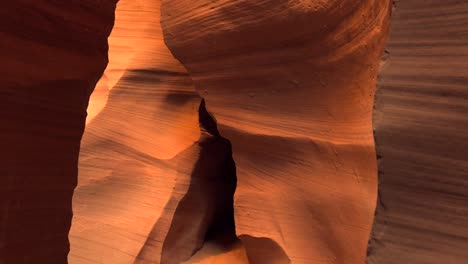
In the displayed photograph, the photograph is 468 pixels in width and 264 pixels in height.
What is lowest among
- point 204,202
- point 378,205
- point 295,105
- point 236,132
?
point 204,202

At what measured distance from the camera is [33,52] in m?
0.63

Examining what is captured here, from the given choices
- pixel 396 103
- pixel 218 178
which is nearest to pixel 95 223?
pixel 218 178

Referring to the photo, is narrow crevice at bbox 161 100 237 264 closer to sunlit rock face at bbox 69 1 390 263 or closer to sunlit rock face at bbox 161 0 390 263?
sunlit rock face at bbox 69 1 390 263

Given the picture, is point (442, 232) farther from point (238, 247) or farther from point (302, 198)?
point (238, 247)

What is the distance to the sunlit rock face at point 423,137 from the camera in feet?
1.54

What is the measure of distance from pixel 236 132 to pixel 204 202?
0.57 m

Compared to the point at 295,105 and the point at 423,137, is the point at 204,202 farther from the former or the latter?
the point at 423,137

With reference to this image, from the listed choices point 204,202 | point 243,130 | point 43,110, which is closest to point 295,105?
point 243,130

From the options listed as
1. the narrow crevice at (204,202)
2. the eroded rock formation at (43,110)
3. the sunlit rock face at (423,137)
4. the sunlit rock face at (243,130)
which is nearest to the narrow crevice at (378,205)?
the sunlit rock face at (423,137)

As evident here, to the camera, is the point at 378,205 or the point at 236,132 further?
the point at 236,132

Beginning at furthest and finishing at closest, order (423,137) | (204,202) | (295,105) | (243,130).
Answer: (204,202) → (243,130) → (295,105) → (423,137)

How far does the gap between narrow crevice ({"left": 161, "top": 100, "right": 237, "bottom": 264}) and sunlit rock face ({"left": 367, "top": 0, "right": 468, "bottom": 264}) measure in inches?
64.2

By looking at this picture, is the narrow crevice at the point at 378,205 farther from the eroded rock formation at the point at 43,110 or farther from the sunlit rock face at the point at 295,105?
the sunlit rock face at the point at 295,105

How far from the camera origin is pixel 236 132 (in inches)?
68.1
